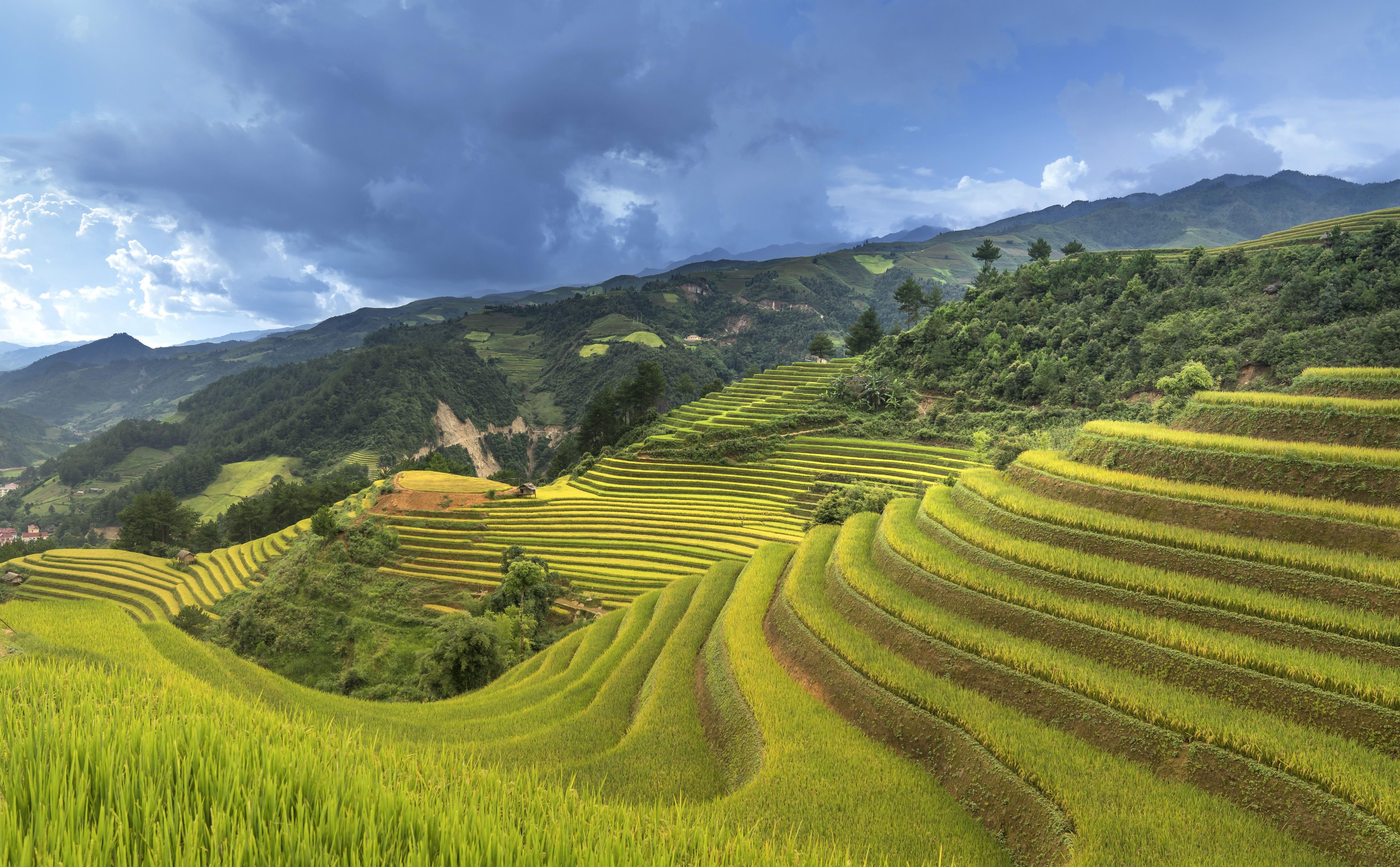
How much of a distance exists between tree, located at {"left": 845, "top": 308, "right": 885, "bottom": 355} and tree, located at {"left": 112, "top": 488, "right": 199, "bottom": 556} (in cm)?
8531

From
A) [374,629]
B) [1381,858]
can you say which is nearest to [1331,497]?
[1381,858]

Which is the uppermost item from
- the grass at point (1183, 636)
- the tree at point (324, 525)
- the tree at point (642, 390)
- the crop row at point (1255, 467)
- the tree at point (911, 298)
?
the tree at point (911, 298)

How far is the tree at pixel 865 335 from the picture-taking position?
7375 cm

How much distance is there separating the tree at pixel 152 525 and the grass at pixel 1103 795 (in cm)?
7359

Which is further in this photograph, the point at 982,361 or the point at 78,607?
the point at 982,361

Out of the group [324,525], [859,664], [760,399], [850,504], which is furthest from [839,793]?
[760,399]

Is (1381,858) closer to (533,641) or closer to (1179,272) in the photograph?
(533,641)

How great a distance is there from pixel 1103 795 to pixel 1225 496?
827 cm

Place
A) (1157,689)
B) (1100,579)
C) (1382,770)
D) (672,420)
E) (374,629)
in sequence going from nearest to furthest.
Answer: (1382,770), (1157,689), (1100,579), (374,629), (672,420)

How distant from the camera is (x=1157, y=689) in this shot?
7.34 metres

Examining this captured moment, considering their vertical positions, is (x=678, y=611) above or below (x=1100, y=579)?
below

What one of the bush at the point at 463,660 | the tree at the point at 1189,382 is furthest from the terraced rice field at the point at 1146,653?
the tree at the point at 1189,382

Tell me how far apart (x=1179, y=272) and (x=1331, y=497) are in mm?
47940

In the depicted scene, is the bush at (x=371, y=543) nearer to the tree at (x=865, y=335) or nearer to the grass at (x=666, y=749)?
the grass at (x=666, y=749)
